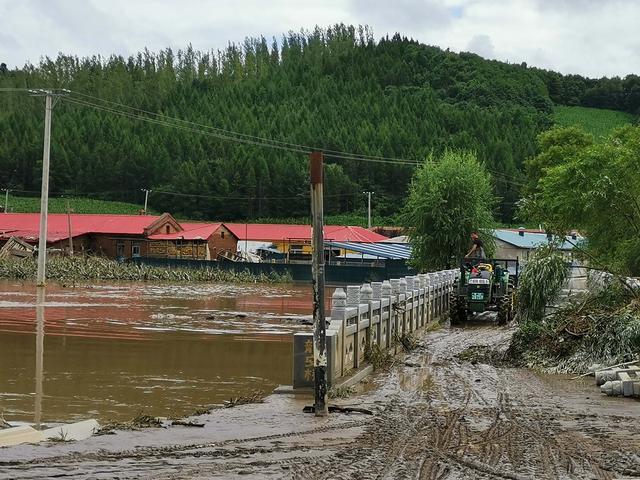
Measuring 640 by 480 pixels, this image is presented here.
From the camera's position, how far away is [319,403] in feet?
40.3

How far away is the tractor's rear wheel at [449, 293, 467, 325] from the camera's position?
94.8ft

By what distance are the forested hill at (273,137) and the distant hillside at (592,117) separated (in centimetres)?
328

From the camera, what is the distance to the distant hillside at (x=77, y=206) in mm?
118806

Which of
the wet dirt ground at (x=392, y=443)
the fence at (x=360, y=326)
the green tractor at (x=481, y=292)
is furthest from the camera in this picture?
the green tractor at (x=481, y=292)

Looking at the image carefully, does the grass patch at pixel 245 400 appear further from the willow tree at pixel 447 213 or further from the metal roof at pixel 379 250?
the metal roof at pixel 379 250

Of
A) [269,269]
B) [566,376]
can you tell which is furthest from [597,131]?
[566,376]

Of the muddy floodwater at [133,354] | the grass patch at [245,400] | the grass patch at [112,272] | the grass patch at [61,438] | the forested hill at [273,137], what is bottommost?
the grass patch at [112,272]

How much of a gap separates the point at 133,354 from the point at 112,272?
4374 centimetres

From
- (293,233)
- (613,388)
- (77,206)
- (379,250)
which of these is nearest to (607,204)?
A: (613,388)

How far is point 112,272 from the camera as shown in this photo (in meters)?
64.0

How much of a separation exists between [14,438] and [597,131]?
166048mm

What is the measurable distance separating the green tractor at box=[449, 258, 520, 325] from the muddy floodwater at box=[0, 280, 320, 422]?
512 cm

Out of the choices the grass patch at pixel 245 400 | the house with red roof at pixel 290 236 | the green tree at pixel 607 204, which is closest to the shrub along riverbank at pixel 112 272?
the house with red roof at pixel 290 236

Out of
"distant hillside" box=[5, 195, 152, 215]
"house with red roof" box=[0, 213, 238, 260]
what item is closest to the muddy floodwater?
"house with red roof" box=[0, 213, 238, 260]
